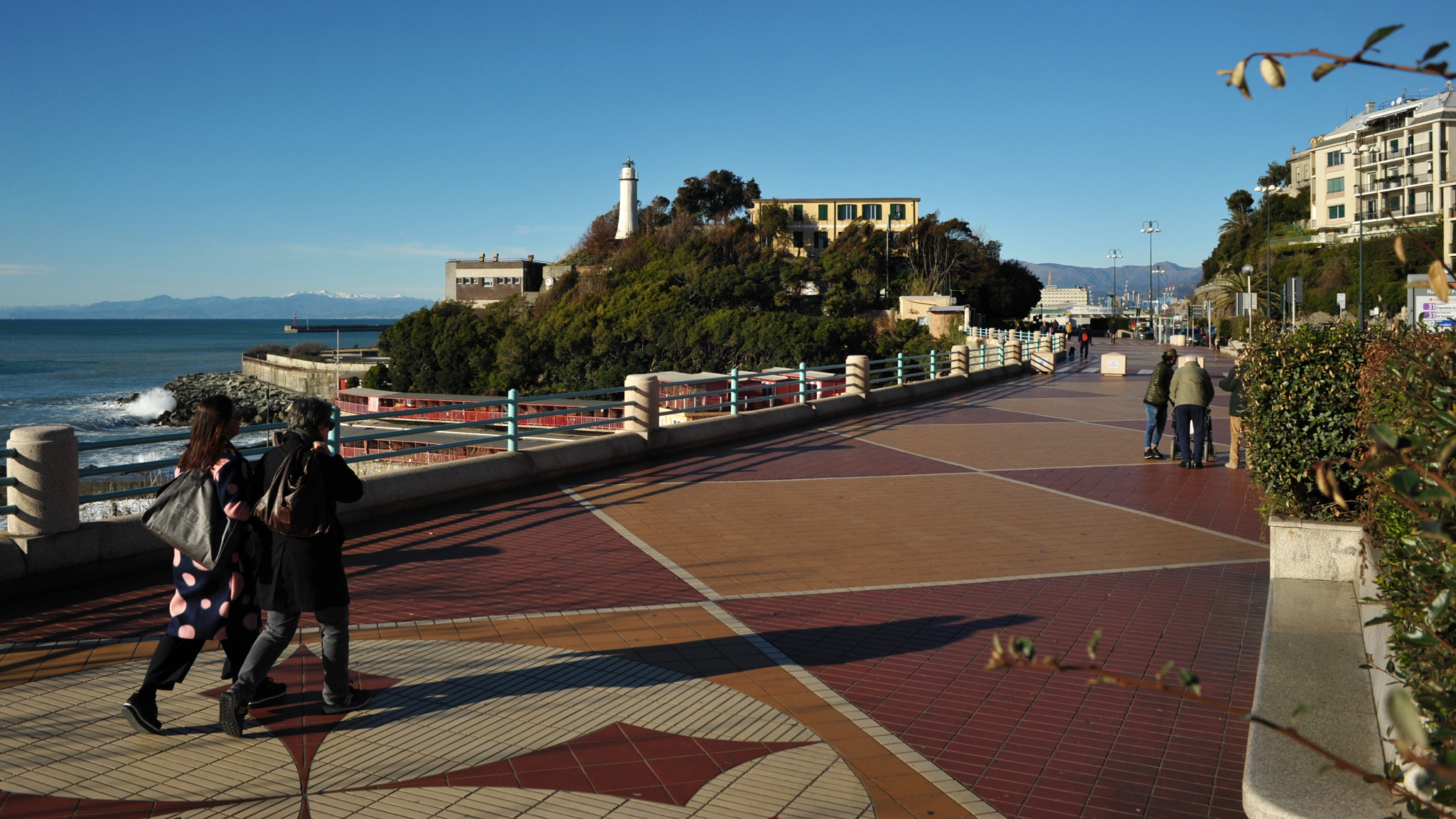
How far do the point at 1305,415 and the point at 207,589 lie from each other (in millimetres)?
6778

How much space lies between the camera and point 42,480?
706 centimetres

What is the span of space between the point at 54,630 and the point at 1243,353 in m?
8.52

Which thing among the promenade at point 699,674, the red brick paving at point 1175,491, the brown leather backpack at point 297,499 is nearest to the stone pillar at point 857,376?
the red brick paving at point 1175,491

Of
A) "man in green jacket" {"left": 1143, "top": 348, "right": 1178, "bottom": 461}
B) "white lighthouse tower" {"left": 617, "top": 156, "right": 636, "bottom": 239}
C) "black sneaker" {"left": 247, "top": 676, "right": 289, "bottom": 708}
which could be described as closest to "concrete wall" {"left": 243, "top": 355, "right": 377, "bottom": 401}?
"white lighthouse tower" {"left": 617, "top": 156, "right": 636, "bottom": 239}

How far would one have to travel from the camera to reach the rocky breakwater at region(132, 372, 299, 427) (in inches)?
3142

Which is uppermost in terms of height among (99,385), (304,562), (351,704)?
(304,562)

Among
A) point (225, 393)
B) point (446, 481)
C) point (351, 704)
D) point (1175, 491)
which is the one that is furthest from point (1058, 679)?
point (225, 393)

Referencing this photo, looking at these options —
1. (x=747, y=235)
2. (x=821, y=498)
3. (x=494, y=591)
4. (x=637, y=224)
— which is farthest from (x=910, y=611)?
(x=637, y=224)

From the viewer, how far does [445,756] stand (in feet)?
15.1

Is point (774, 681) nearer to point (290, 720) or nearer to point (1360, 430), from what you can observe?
point (290, 720)

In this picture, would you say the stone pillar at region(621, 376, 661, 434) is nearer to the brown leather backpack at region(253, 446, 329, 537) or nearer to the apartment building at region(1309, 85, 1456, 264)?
A: the brown leather backpack at region(253, 446, 329, 537)

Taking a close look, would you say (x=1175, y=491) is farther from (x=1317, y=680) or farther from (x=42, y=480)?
(x=42, y=480)

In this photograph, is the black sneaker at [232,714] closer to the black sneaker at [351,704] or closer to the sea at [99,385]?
the black sneaker at [351,704]

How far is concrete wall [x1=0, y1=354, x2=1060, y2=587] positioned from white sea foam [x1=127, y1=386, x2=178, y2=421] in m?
78.8
